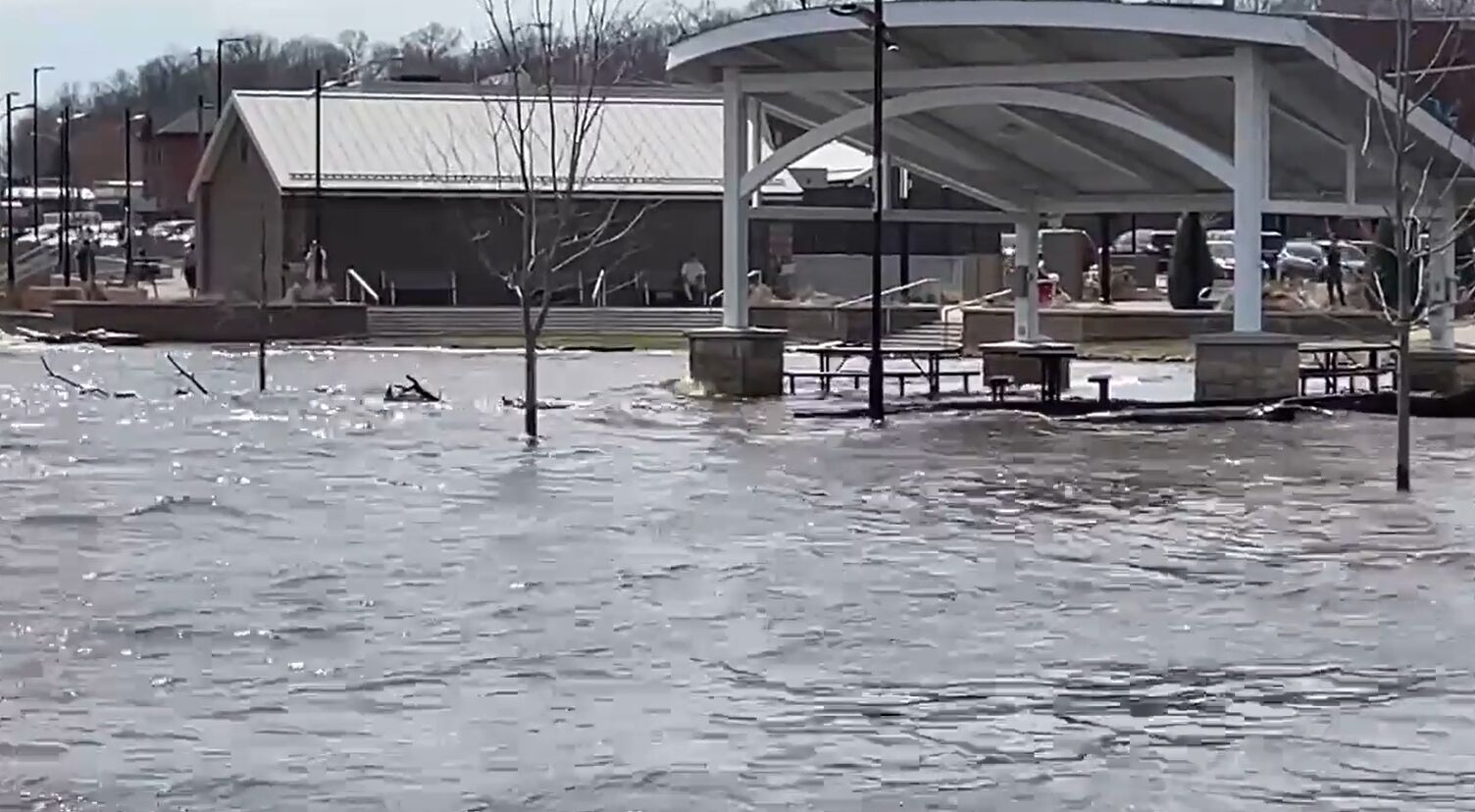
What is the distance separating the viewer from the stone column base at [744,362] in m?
33.2

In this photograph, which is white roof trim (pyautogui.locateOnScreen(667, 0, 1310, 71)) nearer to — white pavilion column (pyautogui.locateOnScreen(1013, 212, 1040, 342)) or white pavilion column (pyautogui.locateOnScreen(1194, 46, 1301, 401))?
white pavilion column (pyautogui.locateOnScreen(1194, 46, 1301, 401))

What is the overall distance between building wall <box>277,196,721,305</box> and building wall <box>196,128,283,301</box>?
145cm

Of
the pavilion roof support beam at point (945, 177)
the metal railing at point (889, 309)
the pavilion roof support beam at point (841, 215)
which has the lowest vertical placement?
the metal railing at point (889, 309)

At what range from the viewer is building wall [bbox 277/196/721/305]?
6372 cm

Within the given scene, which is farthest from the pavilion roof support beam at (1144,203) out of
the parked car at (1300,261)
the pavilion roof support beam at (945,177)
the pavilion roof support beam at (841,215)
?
the parked car at (1300,261)

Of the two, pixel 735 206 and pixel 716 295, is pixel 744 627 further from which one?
pixel 716 295

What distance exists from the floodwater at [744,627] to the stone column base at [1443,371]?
6118 millimetres

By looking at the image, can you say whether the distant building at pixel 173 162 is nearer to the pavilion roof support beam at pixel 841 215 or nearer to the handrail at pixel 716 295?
the handrail at pixel 716 295

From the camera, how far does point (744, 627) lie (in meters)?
14.2

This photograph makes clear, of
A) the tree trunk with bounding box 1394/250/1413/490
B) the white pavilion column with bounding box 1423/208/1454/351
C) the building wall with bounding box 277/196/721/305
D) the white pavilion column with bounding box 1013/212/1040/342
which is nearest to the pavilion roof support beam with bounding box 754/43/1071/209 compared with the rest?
the white pavilion column with bounding box 1013/212/1040/342

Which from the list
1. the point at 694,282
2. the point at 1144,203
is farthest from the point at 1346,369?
the point at 694,282

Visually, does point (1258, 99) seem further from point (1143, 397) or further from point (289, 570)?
point (289, 570)

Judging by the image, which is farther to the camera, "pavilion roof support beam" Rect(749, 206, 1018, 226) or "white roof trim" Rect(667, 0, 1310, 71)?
"pavilion roof support beam" Rect(749, 206, 1018, 226)

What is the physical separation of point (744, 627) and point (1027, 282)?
23136 millimetres
